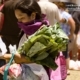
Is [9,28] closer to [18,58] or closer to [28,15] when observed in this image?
[28,15]

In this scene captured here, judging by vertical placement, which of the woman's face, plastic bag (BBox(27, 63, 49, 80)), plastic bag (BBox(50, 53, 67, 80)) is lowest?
plastic bag (BBox(50, 53, 67, 80))

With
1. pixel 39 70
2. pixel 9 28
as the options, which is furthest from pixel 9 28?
pixel 39 70

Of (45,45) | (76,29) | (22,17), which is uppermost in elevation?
(22,17)

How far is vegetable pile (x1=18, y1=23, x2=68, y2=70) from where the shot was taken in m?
1.51

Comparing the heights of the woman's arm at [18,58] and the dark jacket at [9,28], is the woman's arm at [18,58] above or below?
above

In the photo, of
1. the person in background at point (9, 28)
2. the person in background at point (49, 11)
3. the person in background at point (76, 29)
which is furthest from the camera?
the person in background at point (76, 29)

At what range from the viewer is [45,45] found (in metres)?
1.52

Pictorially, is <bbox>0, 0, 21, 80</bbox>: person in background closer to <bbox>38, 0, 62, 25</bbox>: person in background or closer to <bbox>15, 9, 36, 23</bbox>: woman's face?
<bbox>38, 0, 62, 25</bbox>: person in background

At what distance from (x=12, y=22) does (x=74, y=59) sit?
101 inches

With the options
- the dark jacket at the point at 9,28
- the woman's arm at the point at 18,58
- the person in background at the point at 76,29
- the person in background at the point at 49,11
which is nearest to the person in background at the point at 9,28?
the dark jacket at the point at 9,28

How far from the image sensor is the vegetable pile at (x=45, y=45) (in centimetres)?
151

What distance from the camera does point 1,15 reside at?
3045 millimetres

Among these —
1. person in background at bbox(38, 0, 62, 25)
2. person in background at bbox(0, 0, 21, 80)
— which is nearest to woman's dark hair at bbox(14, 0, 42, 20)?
person in background at bbox(0, 0, 21, 80)

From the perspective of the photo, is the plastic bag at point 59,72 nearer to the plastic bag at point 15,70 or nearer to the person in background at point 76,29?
the plastic bag at point 15,70
